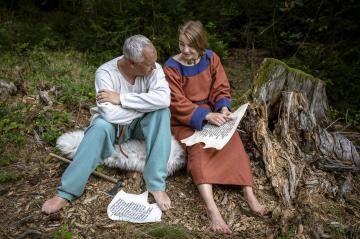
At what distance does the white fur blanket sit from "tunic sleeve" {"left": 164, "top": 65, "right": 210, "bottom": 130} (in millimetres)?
237

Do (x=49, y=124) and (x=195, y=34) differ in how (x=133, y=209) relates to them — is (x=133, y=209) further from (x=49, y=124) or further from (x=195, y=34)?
(x=49, y=124)

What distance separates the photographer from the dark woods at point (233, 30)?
5957 mm

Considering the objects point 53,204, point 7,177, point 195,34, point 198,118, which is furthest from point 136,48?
point 7,177

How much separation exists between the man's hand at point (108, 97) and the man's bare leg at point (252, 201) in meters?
1.35

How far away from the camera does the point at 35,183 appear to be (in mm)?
4020

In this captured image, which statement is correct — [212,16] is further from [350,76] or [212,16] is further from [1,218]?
[1,218]

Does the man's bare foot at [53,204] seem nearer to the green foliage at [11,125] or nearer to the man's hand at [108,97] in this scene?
the man's hand at [108,97]

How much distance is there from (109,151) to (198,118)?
85 centimetres

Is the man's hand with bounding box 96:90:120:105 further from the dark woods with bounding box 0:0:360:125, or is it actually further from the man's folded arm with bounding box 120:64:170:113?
the dark woods with bounding box 0:0:360:125

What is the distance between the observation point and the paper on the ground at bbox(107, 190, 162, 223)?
3.56 meters

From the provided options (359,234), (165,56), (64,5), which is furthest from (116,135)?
(64,5)

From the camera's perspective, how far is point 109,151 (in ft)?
12.7

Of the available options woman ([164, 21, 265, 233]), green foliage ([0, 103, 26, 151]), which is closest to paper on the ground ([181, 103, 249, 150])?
woman ([164, 21, 265, 233])

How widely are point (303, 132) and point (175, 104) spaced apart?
134 centimetres
